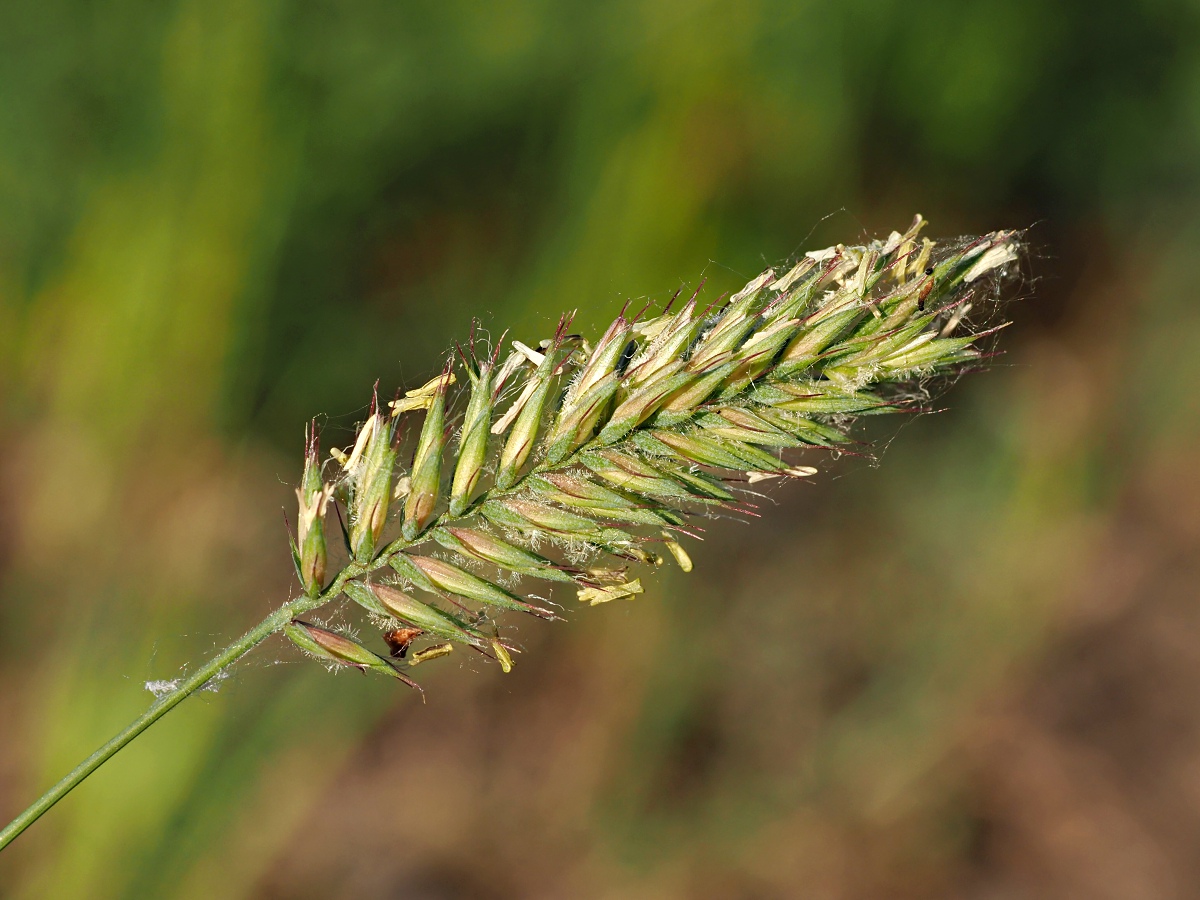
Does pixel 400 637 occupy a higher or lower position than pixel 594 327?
lower

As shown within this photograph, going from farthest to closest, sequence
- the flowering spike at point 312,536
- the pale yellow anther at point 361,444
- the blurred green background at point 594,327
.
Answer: the blurred green background at point 594,327 → the pale yellow anther at point 361,444 → the flowering spike at point 312,536

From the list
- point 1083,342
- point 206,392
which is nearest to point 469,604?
point 206,392

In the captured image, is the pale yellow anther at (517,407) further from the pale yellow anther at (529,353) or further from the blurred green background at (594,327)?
the blurred green background at (594,327)

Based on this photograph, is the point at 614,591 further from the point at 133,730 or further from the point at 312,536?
the point at 133,730

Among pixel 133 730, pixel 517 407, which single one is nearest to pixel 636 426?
pixel 517 407

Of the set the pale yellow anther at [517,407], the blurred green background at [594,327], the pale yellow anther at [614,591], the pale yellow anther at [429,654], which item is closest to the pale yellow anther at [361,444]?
the pale yellow anther at [517,407]
